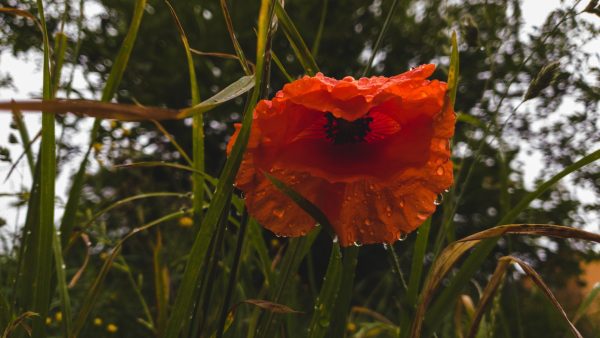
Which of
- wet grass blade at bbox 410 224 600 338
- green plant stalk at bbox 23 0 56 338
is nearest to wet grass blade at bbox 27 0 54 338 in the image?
green plant stalk at bbox 23 0 56 338

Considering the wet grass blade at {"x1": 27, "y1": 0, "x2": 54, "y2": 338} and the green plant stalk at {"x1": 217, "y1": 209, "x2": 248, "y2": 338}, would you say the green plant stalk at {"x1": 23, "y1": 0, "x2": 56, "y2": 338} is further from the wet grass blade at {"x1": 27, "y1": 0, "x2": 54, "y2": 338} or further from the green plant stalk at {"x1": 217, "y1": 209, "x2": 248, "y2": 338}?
the green plant stalk at {"x1": 217, "y1": 209, "x2": 248, "y2": 338}

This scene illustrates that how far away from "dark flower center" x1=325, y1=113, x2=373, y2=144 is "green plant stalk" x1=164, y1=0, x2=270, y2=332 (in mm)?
103

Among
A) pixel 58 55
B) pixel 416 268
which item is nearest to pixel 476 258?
pixel 416 268

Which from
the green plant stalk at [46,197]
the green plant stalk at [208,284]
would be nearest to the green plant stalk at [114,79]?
the green plant stalk at [46,197]

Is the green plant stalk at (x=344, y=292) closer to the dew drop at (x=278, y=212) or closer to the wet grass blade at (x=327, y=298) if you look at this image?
the wet grass blade at (x=327, y=298)

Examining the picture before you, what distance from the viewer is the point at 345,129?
60cm

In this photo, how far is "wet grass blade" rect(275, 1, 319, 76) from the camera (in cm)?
60

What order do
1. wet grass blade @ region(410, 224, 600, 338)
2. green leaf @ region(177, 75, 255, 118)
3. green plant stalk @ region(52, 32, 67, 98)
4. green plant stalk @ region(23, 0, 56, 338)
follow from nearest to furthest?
green leaf @ region(177, 75, 255, 118)
wet grass blade @ region(410, 224, 600, 338)
green plant stalk @ region(23, 0, 56, 338)
green plant stalk @ region(52, 32, 67, 98)

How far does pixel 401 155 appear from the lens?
54cm

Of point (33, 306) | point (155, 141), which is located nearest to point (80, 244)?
point (155, 141)

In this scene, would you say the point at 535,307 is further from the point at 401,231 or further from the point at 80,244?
the point at 401,231

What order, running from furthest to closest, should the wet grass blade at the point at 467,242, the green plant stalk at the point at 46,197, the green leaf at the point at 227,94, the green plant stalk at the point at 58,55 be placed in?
the green plant stalk at the point at 58,55 < the green plant stalk at the point at 46,197 < the wet grass blade at the point at 467,242 < the green leaf at the point at 227,94

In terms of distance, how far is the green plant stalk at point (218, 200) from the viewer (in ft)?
1.60

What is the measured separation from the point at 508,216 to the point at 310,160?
30 cm
